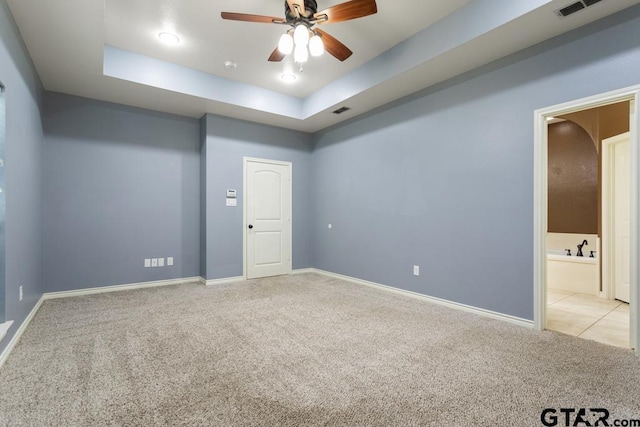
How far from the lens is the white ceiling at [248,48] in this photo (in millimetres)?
2732

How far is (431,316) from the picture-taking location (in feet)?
11.1

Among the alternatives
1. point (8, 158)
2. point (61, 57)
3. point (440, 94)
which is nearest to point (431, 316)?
point (440, 94)

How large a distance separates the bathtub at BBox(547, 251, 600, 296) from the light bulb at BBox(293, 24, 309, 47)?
477 centimetres

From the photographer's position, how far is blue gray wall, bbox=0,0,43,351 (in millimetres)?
2496

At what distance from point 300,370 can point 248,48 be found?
3.59 m

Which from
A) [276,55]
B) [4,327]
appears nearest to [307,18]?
[276,55]

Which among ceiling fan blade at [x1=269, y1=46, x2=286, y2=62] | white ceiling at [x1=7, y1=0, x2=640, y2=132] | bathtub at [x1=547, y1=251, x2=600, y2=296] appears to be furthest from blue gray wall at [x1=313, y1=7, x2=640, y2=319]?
bathtub at [x1=547, y1=251, x2=600, y2=296]

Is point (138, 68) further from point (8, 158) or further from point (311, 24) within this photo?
point (311, 24)

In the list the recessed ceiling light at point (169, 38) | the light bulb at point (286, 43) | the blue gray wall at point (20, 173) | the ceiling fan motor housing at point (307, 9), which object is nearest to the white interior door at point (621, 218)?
the ceiling fan motor housing at point (307, 9)

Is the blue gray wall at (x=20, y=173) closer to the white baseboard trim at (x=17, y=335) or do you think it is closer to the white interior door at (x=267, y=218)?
the white baseboard trim at (x=17, y=335)

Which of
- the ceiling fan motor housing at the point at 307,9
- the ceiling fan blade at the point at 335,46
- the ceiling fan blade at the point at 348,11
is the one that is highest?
the ceiling fan motor housing at the point at 307,9

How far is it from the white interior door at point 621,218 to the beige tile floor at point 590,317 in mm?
262

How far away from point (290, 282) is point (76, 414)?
355 centimetres

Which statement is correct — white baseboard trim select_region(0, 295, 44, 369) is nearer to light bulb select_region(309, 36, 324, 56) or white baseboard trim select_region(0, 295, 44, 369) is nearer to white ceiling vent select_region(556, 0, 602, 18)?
light bulb select_region(309, 36, 324, 56)
